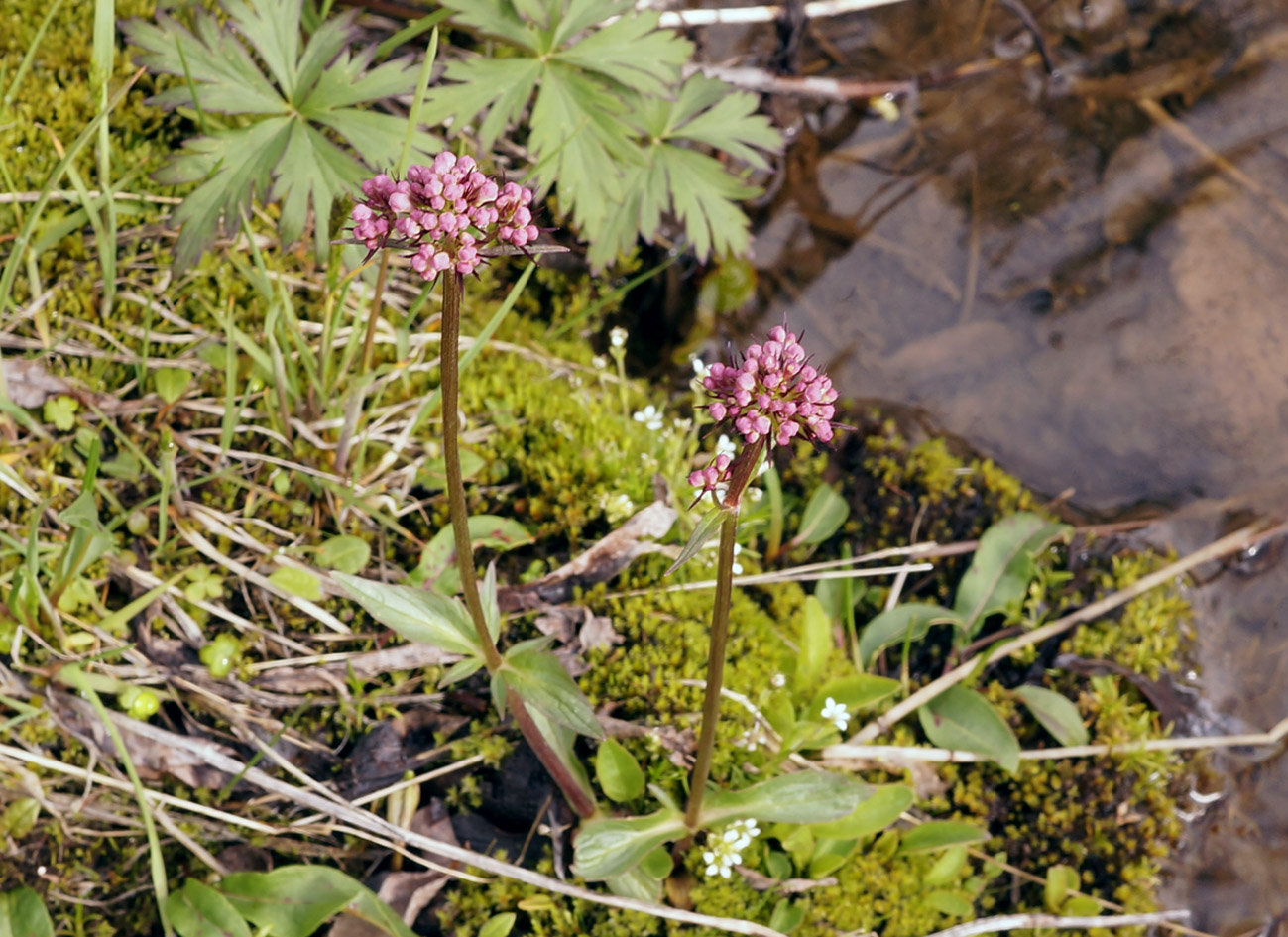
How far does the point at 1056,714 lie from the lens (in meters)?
3.85

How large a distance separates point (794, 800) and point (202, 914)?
187 cm

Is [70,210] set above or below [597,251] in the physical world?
above

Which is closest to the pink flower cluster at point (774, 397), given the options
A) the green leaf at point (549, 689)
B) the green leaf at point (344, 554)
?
the green leaf at point (549, 689)

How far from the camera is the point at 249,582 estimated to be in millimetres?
3348

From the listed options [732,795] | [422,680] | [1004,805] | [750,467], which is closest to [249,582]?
[422,680]

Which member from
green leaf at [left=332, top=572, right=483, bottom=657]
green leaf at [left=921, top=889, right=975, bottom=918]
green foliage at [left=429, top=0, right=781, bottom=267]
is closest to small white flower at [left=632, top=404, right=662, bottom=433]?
green foliage at [left=429, top=0, right=781, bottom=267]

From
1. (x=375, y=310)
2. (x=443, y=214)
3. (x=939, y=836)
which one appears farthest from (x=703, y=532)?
(x=939, y=836)

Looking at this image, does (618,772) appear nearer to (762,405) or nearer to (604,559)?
(604,559)

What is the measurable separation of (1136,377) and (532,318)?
2.89 m

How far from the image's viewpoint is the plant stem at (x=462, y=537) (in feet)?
6.49

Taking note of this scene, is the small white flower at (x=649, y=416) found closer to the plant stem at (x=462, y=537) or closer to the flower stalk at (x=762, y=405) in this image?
the plant stem at (x=462, y=537)

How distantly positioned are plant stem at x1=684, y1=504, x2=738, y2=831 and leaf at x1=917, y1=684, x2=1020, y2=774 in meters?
1.28

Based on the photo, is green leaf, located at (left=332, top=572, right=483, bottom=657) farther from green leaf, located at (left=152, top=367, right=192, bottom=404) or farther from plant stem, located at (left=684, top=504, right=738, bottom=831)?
green leaf, located at (left=152, top=367, right=192, bottom=404)

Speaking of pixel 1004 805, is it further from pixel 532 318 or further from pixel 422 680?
pixel 532 318
